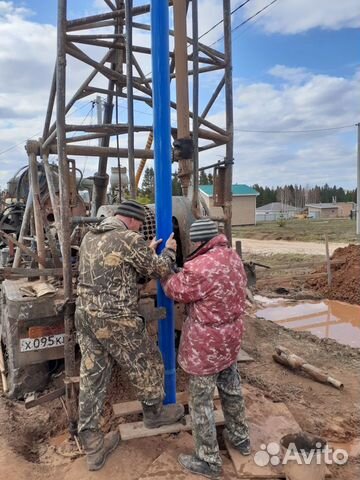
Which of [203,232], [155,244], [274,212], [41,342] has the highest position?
[203,232]

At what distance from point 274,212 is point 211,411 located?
190ft

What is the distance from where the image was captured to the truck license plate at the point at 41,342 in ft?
12.8

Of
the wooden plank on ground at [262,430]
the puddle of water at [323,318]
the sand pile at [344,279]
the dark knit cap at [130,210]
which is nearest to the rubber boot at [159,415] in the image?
the wooden plank on ground at [262,430]

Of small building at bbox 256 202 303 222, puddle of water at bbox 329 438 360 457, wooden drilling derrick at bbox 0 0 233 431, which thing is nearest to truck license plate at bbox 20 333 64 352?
wooden drilling derrick at bbox 0 0 233 431

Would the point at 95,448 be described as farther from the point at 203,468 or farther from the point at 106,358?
the point at 203,468

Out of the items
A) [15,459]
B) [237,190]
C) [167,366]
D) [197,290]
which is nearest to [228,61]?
[197,290]

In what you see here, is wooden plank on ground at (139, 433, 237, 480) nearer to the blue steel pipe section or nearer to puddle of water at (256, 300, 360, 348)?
the blue steel pipe section

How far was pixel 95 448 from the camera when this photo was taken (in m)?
3.24

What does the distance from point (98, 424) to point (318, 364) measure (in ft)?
12.8

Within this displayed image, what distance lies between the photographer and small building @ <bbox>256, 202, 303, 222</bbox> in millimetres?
55269

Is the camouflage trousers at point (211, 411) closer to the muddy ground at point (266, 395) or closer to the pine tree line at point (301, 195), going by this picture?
the muddy ground at point (266, 395)

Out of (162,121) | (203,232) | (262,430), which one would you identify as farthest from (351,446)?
(162,121)

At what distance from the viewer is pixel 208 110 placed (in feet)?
18.3

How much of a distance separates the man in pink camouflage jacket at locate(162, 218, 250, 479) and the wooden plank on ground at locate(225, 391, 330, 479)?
23 centimetres
